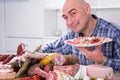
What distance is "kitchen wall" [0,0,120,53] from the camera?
8.38 feet

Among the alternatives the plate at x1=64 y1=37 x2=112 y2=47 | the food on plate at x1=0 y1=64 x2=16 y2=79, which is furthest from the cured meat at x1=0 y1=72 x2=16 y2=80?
the plate at x1=64 y1=37 x2=112 y2=47

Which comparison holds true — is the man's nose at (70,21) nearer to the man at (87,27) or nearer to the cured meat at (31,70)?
the man at (87,27)

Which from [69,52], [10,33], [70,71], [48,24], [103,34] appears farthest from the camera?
[10,33]

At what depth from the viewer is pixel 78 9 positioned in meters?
1.53

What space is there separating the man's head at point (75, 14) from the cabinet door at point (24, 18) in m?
1.24

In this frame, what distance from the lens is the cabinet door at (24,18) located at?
2811 millimetres

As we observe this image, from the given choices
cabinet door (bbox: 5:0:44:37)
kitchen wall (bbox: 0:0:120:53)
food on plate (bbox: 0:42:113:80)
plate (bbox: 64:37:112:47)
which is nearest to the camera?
food on plate (bbox: 0:42:113:80)

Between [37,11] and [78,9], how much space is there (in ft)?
4.39

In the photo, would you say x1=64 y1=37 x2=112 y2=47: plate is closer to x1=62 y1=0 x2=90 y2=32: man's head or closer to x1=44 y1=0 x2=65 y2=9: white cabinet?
x1=62 y1=0 x2=90 y2=32: man's head

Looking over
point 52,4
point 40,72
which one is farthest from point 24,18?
point 40,72

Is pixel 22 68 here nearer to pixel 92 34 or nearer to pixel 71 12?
pixel 71 12

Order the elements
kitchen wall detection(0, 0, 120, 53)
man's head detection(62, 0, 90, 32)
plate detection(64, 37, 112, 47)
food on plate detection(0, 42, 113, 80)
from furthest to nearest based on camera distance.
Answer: kitchen wall detection(0, 0, 120, 53) → man's head detection(62, 0, 90, 32) → plate detection(64, 37, 112, 47) → food on plate detection(0, 42, 113, 80)

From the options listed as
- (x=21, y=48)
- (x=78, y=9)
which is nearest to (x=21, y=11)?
(x=78, y=9)

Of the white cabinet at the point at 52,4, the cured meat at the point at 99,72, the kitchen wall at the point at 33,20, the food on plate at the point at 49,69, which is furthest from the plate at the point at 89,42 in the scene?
the white cabinet at the point at 52,4
